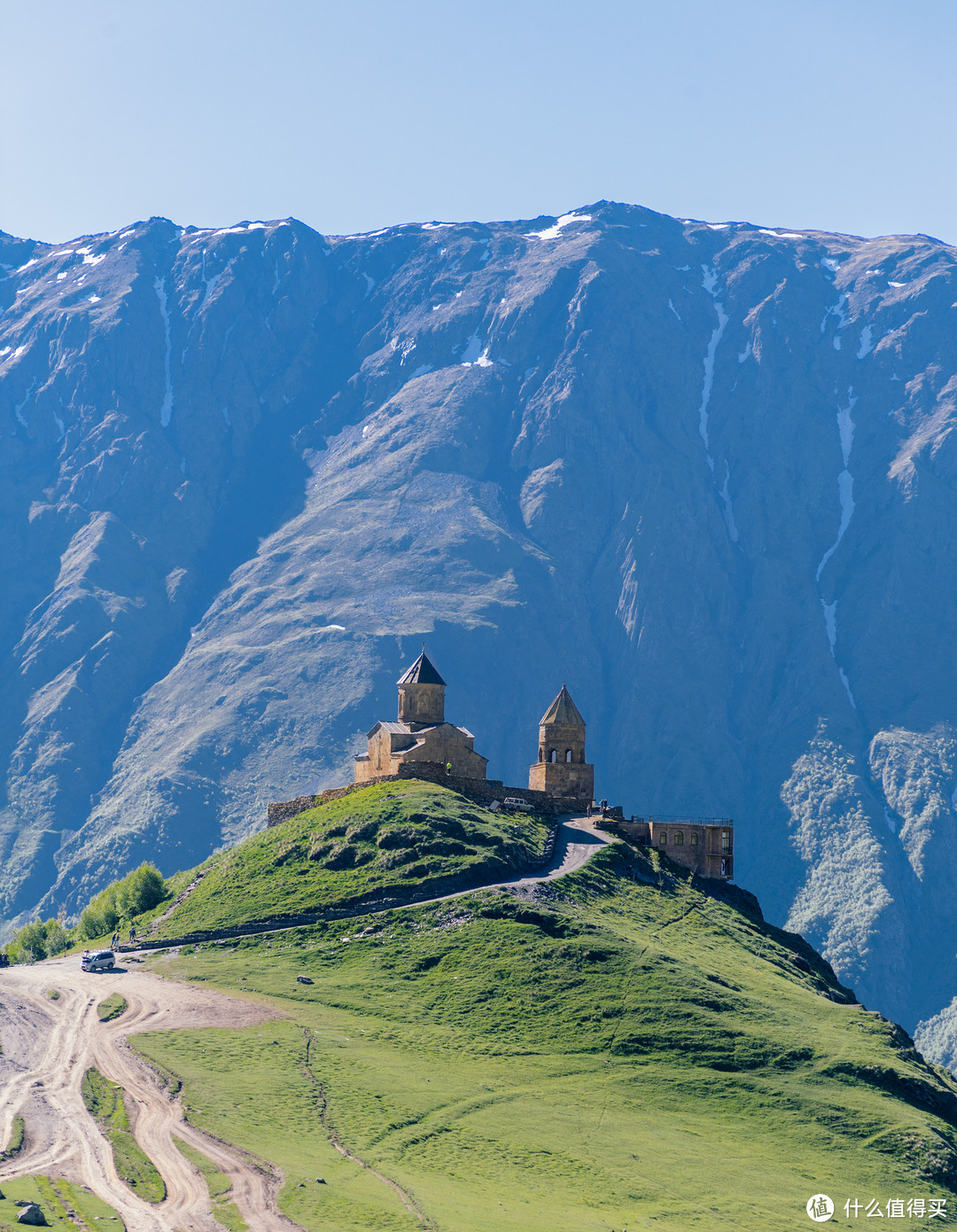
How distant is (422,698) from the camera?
11925cm

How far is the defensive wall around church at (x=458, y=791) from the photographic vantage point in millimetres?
102938

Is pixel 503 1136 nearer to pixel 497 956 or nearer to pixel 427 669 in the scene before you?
pixel 497 956

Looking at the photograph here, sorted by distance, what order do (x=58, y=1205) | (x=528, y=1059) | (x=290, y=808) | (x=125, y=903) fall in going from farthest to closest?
1. (x=290, y=808)
2. (x=125, y=903)
3. (x=528, y=1059)
4. (x=58, y=1205)

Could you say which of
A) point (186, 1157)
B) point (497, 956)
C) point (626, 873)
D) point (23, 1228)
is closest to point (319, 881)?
point (497, 956)

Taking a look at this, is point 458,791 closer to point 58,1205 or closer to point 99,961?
point 99,961

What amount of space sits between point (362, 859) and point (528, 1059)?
23.8 m

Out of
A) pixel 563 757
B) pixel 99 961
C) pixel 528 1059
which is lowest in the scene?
pixel 99 961

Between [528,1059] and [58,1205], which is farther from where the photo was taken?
[528,1059]

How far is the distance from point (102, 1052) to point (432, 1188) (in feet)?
62.3

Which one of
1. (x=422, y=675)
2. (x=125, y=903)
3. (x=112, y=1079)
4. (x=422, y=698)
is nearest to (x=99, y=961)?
(x=125, y=903)

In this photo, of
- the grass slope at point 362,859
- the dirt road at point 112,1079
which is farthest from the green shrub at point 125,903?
the dirt road at point 112,1079

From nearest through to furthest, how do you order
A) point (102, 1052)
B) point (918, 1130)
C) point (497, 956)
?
point (102, 1052), point (918, 1130), point (497, 956)

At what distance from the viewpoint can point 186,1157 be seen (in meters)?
49.3

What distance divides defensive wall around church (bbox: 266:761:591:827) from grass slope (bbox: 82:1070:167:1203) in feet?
152
